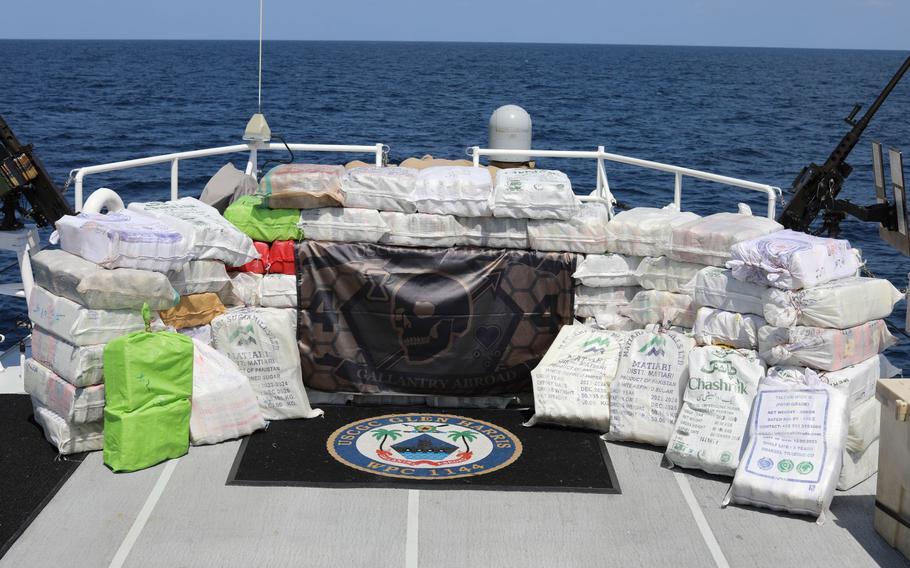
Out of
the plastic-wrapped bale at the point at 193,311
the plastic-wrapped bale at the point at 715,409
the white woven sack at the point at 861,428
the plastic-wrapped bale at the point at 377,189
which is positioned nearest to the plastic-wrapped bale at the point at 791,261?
the plastic-wrapped bale at the point at 715,409

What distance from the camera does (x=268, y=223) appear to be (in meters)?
8.92

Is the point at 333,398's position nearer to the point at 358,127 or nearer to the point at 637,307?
the point at 637,307

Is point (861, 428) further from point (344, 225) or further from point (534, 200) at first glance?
point (344, 225)

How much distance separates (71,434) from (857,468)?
17.5ft

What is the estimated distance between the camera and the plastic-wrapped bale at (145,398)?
7.60 metres

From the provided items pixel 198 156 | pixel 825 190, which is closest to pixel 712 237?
pixel 825 190

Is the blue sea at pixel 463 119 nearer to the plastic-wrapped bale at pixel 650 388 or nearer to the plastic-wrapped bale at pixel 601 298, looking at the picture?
the plastic-wrapped bale at pixel 601 298

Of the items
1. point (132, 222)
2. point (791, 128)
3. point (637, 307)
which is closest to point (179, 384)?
point (132, 222)

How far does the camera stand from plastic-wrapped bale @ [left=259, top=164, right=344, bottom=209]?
8.80 m

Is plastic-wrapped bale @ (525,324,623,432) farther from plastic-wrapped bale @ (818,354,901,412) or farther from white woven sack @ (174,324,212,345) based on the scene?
white woven sack @ (174,324,212,345)

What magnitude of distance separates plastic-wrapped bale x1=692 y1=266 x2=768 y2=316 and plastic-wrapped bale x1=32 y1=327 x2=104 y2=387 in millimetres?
4219

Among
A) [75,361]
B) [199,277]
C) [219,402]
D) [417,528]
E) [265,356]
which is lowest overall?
[417,528]

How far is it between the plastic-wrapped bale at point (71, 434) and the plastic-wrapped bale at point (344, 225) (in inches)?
85.4

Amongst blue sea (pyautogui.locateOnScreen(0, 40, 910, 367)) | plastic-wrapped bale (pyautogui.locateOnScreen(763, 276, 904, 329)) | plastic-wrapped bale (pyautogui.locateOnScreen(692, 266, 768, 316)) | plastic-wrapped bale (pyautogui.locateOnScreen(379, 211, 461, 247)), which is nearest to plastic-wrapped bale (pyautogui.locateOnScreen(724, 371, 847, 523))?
plastic-wrapped bale (pyautogui.locateOnScreen(763, 276, 904, 329))
